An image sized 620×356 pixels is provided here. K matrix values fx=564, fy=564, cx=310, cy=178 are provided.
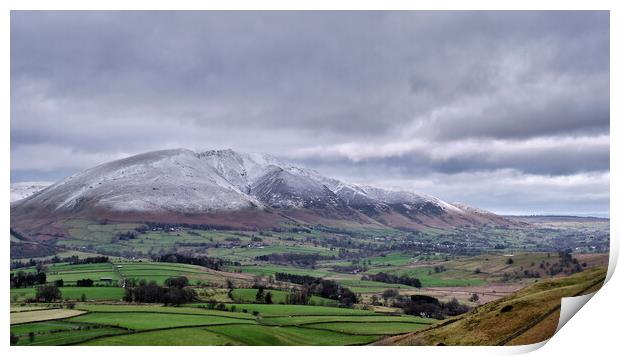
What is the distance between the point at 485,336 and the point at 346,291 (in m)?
36.9

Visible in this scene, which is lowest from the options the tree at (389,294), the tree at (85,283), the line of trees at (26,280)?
the tree at (389,294)

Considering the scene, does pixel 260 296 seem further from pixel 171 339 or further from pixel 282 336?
pixel 171 339

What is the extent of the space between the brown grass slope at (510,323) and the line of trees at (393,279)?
1952 inches

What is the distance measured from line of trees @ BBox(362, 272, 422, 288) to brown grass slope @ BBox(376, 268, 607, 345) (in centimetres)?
4959

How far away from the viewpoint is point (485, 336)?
3806 cm

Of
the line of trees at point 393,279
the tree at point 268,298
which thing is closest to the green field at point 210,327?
the tree at point 268,298

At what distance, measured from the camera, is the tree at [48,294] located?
56.5 m

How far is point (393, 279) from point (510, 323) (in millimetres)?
62511

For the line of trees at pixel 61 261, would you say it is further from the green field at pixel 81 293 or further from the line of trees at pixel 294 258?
the line of trees at pixel 294 258

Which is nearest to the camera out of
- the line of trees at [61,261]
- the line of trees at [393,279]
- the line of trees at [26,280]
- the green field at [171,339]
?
the green field at [171,339]

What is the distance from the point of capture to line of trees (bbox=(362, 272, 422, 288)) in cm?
9635

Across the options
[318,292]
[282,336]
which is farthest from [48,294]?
[318,292]

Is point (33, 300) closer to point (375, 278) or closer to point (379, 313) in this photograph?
point (379, 313)
